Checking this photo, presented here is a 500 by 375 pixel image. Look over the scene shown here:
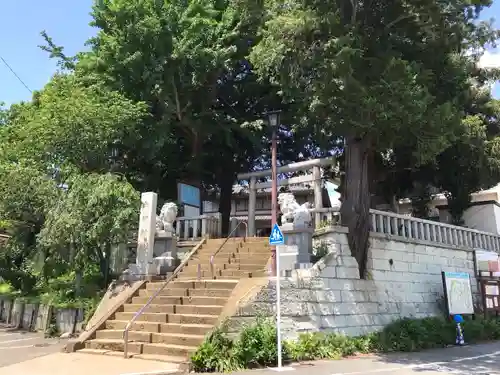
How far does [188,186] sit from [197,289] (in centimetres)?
744

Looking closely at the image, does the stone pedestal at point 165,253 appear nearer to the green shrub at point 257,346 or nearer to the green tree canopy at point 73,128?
the green tree canopy at point 73,128

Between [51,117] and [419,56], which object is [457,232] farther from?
[51,117]

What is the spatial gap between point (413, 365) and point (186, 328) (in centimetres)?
502

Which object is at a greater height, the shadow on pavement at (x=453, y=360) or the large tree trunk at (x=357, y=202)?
the large tree trunk at (x=357, y=202)

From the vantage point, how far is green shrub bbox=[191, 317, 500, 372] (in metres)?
8.96

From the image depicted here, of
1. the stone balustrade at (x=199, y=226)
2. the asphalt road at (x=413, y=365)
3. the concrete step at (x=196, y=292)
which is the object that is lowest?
the asphalt road at (x=413, y=365)

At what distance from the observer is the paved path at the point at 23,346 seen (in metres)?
10.3

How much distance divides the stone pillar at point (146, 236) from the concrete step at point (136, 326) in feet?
7.67

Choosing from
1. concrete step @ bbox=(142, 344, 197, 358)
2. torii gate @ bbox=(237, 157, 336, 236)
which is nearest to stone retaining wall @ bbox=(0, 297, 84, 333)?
concrete step @ bbox=(142, 344, 197, 358)

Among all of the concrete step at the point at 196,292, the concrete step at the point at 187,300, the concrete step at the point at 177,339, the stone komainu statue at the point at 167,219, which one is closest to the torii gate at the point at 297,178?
the stone komainu statue at the point at 167,219

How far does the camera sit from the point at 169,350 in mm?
9695

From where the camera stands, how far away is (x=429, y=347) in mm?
13336

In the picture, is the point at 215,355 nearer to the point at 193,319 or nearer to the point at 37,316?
the point at 193,319

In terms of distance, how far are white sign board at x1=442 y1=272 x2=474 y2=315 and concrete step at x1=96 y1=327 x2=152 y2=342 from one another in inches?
393
